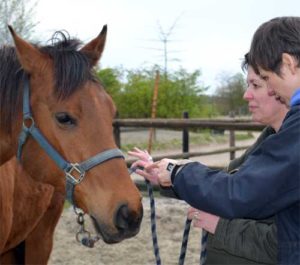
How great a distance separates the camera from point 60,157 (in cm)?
182

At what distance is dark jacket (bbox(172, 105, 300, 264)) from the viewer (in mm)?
1062


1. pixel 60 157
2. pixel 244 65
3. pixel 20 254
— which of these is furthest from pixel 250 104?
pixel 20 254

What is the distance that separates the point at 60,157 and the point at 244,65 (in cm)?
81

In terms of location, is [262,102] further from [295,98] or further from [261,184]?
[261,184]

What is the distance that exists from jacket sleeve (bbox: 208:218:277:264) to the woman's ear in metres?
0.49

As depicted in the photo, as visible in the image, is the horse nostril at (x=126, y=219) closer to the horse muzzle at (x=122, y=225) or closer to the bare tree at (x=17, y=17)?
the horse muzzle at (x=122, y=225)

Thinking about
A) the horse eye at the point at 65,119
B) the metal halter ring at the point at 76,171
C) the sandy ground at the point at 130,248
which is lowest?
the sandy ground at the point at 130,248

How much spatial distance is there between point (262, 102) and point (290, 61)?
0.36m

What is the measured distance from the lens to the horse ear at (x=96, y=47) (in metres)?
2.00

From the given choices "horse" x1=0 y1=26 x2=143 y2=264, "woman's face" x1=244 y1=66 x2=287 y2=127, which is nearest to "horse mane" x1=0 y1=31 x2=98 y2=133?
"horse" x1=0 y1=26 x2=143 y2=264

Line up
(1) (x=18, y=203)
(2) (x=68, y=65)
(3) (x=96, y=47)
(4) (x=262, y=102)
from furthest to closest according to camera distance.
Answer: (1) (x=18, y=203)
(3) (x=96, y=47)
(2) (x=68, y=65)
(4) (x=262, y=102)

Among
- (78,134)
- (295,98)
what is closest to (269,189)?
(295,98)

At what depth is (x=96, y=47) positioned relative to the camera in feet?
6.73

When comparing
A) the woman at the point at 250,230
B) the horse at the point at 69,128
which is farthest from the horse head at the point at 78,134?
the woman at the point at 250,230
